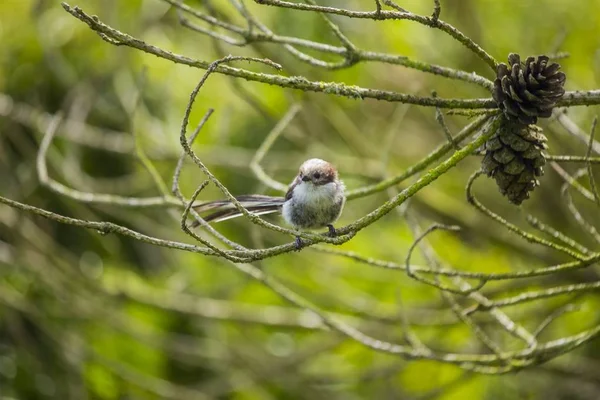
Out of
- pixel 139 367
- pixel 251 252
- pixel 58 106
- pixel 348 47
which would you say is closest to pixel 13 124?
pixel 58 106

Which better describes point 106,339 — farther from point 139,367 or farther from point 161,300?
point 161,300

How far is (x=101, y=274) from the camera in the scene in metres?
5.05

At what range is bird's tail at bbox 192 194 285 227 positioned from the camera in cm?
266

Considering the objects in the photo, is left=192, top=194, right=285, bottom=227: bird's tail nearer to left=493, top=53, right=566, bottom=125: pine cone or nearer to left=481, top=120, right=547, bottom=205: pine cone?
left=481, top=120, right=547, bottom=205: pine cone

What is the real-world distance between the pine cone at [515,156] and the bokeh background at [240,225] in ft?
5.46

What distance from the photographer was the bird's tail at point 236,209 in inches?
105

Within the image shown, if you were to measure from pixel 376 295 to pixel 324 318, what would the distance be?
86.1 inches

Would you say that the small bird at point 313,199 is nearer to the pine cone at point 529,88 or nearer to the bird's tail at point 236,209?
the bird's tail at point 236,209

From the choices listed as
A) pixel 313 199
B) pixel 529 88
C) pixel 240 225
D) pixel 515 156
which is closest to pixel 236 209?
pixel 313 199

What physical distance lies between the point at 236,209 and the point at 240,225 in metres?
2.40

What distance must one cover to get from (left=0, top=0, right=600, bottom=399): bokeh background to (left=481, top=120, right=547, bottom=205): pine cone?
1664mm

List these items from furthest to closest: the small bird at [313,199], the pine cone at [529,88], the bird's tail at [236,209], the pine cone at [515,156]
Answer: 1. the small bird at [313,199]
2. the bird's tail at [236,209]
3. the pine cone at [515,156]
4. the pine cone at [529,88]

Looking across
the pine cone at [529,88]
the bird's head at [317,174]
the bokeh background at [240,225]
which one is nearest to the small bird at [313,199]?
the bird's head at [317,174]

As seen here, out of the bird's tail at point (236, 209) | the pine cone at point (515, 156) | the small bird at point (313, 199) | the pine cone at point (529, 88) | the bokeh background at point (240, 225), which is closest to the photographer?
the pine cone at point (529, 88)
